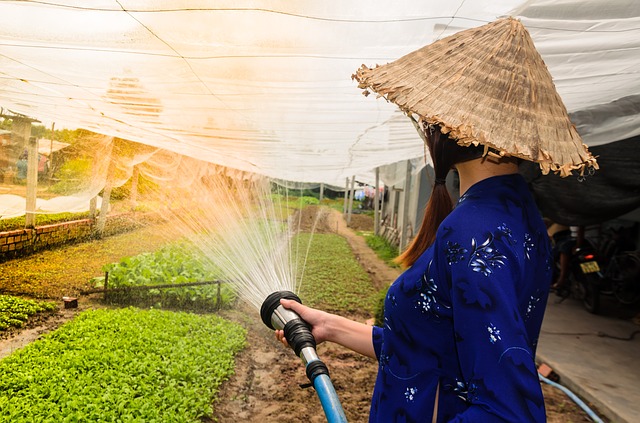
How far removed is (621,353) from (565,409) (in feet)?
6.24

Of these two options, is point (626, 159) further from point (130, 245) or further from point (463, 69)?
point (130, 245)

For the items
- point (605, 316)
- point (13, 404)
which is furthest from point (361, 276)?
point (13, 404)

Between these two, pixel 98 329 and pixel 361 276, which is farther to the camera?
pixel 361 276

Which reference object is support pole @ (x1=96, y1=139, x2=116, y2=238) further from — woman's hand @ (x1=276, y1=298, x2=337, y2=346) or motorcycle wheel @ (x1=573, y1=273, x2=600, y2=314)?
motorcycle wheel @ (x1=573, y1=273, x2=600, y2=314)

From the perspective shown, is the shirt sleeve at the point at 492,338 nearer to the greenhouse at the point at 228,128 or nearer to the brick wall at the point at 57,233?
the greenhouse at the point at 228,128

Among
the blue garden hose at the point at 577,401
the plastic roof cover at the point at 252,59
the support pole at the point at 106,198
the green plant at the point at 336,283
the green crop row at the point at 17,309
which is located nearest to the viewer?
the plastic roof cover at the point at 252,59

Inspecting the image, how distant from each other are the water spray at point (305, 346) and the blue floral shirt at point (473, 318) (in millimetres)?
150

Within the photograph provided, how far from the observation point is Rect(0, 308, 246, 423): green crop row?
3.72 meters

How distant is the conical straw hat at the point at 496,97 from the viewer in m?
1.09

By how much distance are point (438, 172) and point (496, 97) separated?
311 mm

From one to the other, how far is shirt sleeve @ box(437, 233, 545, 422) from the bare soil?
382 centimetres

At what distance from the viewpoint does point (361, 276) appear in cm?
1148

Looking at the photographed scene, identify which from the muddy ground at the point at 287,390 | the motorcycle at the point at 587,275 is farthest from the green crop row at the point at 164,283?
the motorcycle at the point at 587,275

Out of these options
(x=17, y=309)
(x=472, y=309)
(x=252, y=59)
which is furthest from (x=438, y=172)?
(x=17, y=309)
